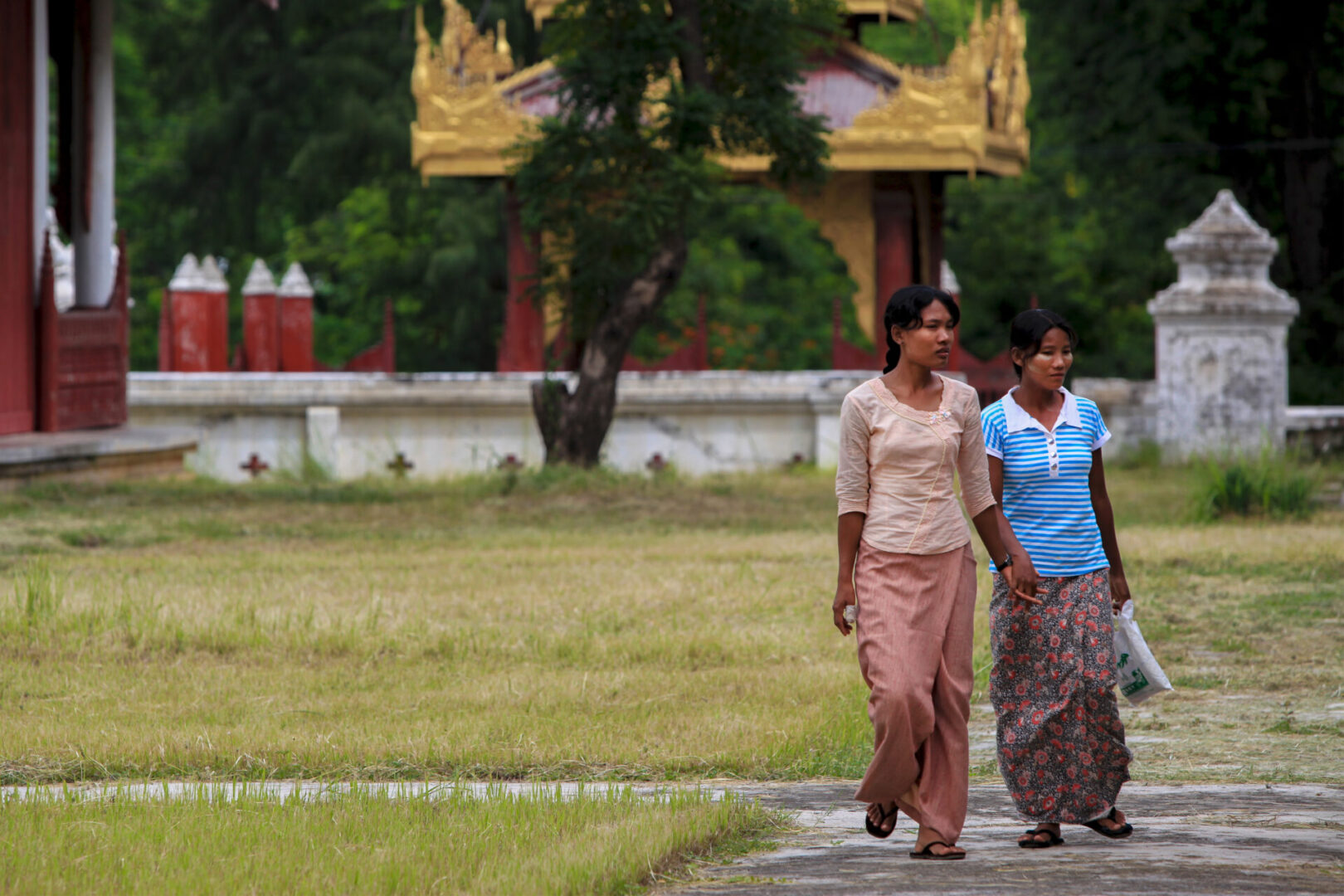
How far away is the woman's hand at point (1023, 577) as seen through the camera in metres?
5.14

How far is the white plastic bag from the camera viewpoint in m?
5.28

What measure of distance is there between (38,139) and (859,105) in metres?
10.0

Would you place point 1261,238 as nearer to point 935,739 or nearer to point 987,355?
point 987,355

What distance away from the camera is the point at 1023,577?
16.9ft

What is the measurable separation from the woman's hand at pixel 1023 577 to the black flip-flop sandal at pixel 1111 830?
62 centimetres

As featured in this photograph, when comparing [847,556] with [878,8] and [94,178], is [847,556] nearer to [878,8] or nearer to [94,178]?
[94,178]

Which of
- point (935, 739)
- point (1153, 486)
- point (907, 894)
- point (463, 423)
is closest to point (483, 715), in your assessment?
point (935, 739)

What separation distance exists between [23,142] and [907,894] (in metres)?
11.9

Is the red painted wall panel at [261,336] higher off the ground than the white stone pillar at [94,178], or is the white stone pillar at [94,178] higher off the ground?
the white stone pillar at [94,178]

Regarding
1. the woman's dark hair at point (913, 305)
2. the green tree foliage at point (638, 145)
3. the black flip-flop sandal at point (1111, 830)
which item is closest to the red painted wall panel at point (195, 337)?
the green tree foliage at point (638, 145)

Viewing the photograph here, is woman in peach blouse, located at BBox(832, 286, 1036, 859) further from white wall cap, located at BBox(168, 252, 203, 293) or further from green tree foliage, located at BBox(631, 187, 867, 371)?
green tree foliage, located at BBox(631, 187, 867, 371)

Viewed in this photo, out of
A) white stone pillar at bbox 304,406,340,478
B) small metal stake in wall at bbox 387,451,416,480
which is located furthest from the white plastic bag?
white stone pillar at bbox 304,406,340,478

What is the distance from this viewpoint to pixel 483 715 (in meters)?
6.95

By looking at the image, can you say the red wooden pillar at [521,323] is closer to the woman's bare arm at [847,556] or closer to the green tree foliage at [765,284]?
the green tree foliage at [765,284]
